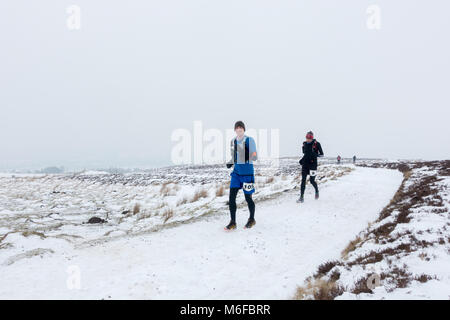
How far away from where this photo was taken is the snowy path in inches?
139

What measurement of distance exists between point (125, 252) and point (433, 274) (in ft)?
16.3

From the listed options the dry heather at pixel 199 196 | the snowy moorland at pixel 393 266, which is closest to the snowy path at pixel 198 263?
the snowy moorland at pixel 393 266

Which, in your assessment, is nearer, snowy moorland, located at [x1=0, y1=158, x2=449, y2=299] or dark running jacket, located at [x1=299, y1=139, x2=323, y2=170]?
snowy moorland, located at [x1=0, y1=158, x2=449, y2=299]

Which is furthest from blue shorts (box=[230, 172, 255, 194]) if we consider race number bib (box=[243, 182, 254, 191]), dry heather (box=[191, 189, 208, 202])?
dry heather (box=[191, 189, 208, 202])

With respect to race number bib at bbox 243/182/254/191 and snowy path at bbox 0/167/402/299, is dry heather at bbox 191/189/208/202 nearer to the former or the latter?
snowy path at bbox 0/167/402/299

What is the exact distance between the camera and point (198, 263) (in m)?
4.45

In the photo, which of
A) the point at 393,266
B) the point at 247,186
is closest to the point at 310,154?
the point at 247,186

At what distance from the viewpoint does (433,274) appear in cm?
332

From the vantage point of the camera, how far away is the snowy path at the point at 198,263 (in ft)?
11.6

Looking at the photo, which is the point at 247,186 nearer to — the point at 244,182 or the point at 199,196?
the point at 244,182

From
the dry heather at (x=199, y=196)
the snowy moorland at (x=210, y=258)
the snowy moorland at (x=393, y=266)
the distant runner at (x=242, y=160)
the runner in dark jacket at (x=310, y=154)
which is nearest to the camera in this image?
the snowy moorland at (x=393, y=266)

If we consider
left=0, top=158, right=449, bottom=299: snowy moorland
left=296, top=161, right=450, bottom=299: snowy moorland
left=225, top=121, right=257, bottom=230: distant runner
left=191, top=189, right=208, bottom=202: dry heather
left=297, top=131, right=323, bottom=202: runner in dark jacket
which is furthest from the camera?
left=191, top=189, right=208, bottom=202: dry heather

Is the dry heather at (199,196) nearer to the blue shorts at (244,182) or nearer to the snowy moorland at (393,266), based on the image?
the blue shorts at (244,182)
